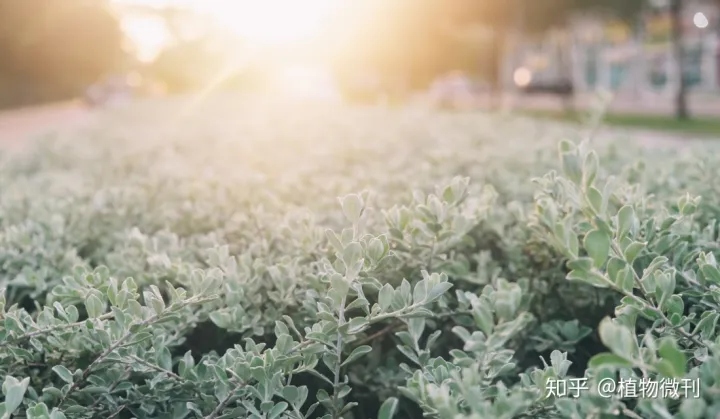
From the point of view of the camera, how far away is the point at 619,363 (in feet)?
4.25

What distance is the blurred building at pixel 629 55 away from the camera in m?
37.3

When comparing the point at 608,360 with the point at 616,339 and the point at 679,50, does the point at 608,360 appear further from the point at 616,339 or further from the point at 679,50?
the point at 679,50

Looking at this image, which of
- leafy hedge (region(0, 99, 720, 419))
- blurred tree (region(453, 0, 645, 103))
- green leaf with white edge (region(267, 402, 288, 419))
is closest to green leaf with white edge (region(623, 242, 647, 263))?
leafy hedge (region(0, 99, 720, 419))

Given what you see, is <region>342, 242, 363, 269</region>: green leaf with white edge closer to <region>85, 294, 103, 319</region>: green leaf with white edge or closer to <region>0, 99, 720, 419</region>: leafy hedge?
<region>0, 99, 720, 419</region>: leafy hedge

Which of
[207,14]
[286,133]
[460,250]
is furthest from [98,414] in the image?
[207,14]

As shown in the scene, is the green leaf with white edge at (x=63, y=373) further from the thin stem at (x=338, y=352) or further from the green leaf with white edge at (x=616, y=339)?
the green leaf with white edge at (x=616, y=339)

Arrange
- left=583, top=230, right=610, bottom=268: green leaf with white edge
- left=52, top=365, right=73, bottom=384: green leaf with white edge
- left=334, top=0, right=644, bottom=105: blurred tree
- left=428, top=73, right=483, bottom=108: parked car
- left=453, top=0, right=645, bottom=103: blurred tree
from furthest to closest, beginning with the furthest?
left=428, top=73, right=483, bottom=108: parked car
left=334, top=0, right=644, bottom=105: blurred tree
left=453, top=0, right=645, bottom=103: blurred tree
left=52, top=365, right=73, bottom=384: green leaf with white edge
left=583, top=230, right=610, bottom=268: green leaf with white edge

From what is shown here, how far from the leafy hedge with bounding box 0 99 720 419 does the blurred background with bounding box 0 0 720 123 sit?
74.3 feet

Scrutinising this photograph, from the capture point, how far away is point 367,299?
7.84ft

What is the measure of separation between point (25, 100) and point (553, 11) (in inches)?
1246

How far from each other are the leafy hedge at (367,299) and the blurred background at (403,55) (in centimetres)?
2266

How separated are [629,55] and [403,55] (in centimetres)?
1255

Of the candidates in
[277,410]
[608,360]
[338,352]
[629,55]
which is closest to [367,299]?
[338,352]

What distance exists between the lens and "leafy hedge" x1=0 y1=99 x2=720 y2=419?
5.25 ft
